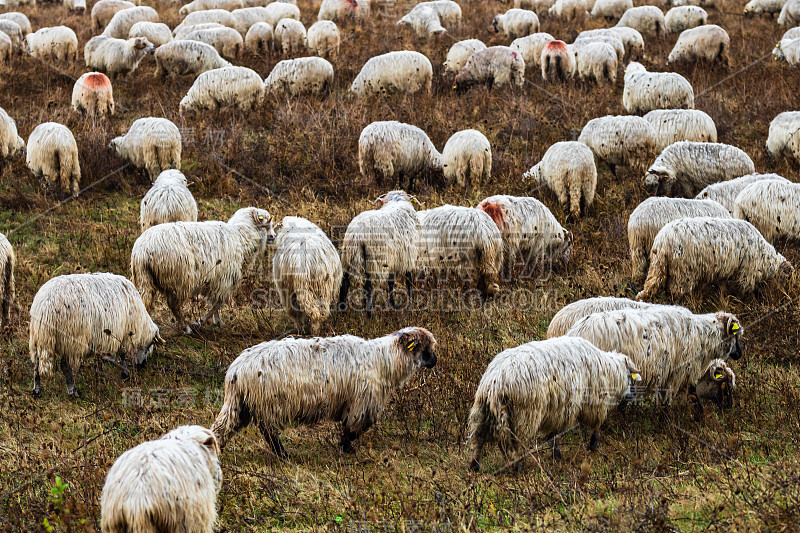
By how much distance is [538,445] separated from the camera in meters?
5.47

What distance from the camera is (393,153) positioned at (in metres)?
10.9

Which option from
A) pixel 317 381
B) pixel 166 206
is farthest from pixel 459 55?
pixel 317 381

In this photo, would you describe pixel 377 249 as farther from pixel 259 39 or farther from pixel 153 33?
pixel 153 33

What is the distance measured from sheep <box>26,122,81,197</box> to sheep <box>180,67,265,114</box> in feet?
11.7

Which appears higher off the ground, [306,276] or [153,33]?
[153,33]

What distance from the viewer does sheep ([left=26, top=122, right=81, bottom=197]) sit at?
10391mm

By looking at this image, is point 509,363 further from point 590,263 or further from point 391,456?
point 590,263

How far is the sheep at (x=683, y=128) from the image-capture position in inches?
458

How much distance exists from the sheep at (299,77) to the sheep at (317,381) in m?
10.3

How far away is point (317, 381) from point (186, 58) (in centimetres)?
1257

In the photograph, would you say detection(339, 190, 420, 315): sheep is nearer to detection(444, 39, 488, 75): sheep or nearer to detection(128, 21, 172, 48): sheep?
detection(444, 39, 488, 75): sheep

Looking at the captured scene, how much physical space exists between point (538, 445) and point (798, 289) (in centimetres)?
384

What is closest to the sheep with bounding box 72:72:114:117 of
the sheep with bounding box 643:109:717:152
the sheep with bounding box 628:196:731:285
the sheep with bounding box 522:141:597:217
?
the sheep with bounding box 522:141:597:217

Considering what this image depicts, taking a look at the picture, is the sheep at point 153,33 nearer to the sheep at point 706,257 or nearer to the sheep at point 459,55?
the sheep at point 459,55
